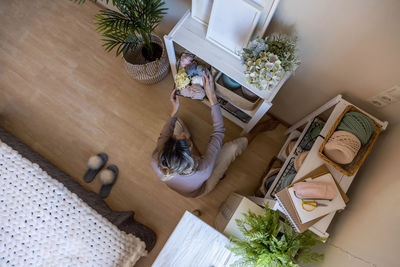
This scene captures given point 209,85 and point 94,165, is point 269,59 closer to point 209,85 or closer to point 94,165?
point 209,85

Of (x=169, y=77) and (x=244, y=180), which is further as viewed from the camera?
(x=169, y=77)

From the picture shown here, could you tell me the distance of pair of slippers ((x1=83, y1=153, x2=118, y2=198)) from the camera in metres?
2.15

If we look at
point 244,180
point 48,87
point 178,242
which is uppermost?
point 244,180

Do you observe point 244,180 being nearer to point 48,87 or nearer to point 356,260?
point 356,260

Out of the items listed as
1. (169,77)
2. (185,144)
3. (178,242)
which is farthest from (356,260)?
(169,77)

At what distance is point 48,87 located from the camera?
94.6 inches

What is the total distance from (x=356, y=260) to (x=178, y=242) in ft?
2.60

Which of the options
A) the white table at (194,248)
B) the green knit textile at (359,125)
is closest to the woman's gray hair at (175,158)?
the white table at (194,248)

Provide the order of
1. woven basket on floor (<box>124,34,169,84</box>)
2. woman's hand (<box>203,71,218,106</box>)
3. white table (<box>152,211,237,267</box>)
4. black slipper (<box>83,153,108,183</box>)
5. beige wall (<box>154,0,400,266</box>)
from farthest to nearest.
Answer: black slipper (<box>83,153,108,183</box>), woven basket on floor (<box>124,34,169,84</box>), woman's hand (<box>203,71,218,106</box>), white table (<box>152,211,237,267</box>), beige wall (<box>154,0,400,266</box>)

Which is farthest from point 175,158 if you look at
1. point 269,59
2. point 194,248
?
point 269,59

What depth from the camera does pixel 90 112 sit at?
234cm

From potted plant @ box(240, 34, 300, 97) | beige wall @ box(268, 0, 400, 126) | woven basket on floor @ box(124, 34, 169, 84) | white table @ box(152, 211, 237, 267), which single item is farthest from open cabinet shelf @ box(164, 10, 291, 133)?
white table @ box(152, 211, 237, 267)

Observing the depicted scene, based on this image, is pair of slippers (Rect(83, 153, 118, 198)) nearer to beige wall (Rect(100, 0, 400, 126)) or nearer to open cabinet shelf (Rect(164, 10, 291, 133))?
open cabinet shelf (Rect(164, 10, 291, 133))

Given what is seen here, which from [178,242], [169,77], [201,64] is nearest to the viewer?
[178,242]
